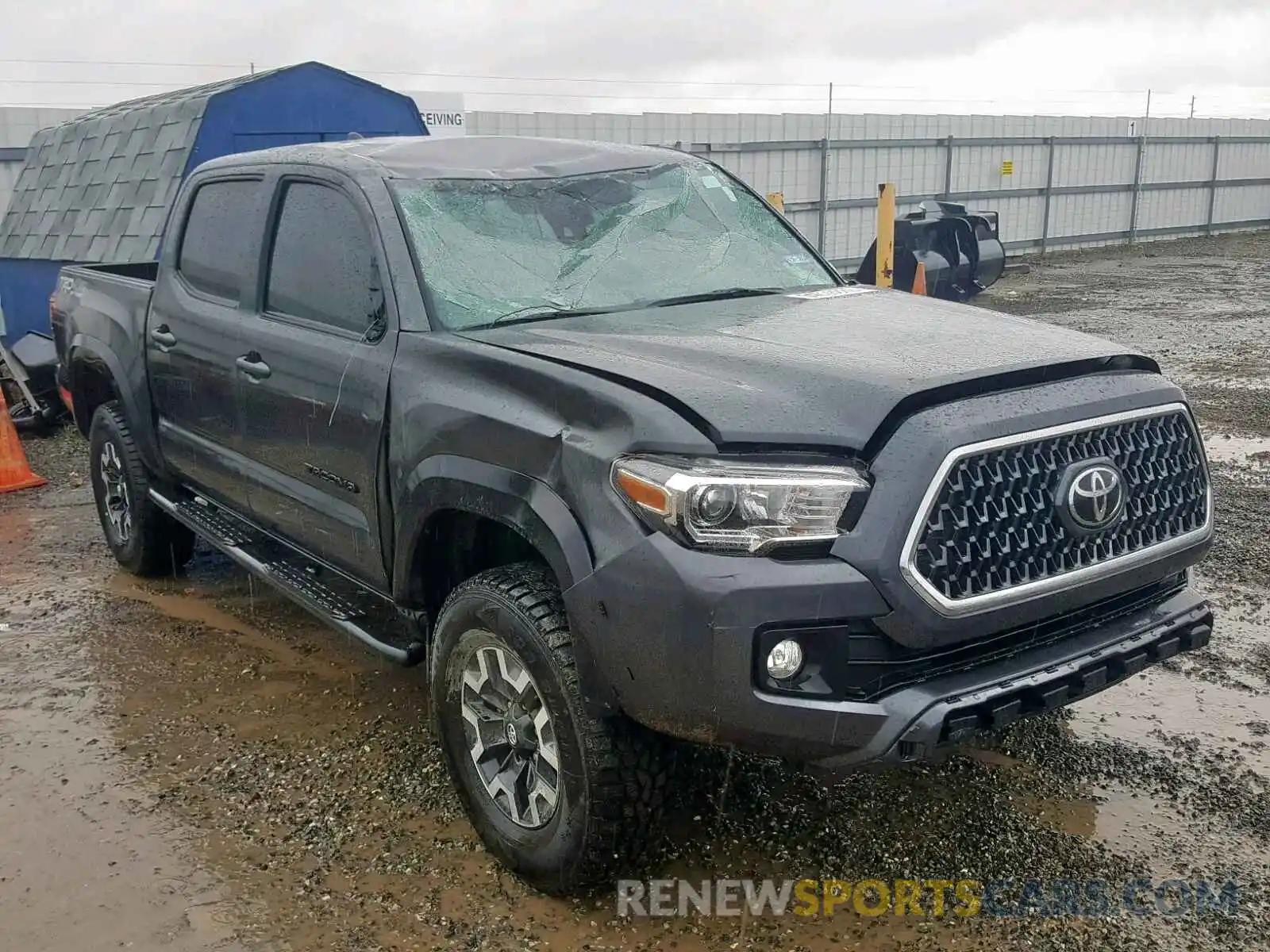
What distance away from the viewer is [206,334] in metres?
4.49

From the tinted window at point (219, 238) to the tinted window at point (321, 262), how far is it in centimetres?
28

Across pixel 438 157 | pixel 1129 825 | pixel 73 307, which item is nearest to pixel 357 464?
pixel 438 157

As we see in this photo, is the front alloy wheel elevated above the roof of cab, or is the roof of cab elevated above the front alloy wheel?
the roof of cab

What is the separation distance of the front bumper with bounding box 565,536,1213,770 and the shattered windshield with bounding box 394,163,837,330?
1180 mm

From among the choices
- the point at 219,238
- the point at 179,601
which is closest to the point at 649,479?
the point at 219,238

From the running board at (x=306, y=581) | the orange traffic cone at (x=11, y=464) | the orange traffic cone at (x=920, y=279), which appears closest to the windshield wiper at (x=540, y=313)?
the running board at (x=306, y=581)

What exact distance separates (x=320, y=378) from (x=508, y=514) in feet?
3.63

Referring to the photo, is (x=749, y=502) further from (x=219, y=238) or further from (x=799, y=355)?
(x=219, y=238)

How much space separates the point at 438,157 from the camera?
156 inches

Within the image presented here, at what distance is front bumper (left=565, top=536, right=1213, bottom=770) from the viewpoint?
2.48 m

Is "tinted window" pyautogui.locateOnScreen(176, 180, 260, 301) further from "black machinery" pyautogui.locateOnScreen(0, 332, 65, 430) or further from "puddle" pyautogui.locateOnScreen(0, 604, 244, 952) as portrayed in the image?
"black machinery" pyautogui.locateOnScreen(0, 332, 65, 430)

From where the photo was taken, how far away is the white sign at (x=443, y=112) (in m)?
17.5

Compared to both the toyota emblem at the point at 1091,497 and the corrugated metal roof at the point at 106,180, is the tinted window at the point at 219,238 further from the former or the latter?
the corrugated metal roof at the point at 106,180

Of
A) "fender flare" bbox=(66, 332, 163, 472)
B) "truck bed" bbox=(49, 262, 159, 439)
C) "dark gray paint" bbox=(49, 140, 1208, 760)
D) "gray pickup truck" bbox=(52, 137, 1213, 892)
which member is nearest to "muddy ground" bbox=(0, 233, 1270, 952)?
"gray pickup truck" bbox=(52, 137, 1213, 892)
